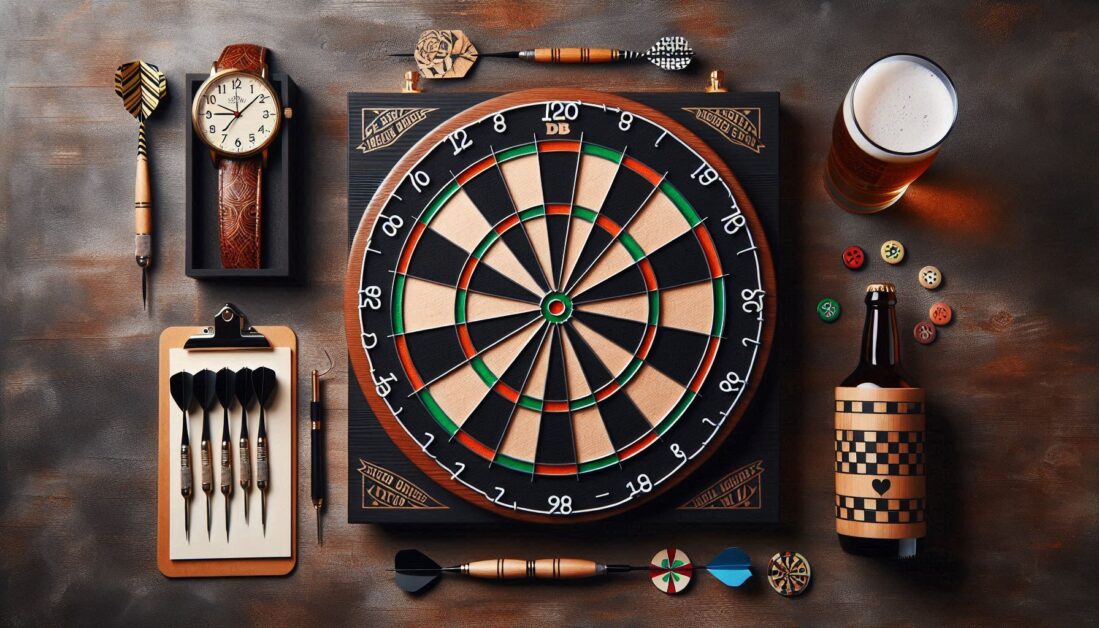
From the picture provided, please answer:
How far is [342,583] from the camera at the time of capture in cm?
208

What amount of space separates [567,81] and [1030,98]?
4.13 feet

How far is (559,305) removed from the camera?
1999mm

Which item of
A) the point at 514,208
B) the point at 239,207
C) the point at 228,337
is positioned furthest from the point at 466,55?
the point at 228,337

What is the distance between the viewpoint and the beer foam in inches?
73.7

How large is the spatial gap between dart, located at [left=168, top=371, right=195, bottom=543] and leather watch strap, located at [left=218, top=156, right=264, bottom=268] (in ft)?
1.08

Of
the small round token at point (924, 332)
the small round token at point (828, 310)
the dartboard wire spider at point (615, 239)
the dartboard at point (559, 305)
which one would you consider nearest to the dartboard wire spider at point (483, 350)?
the dartboard at point (559, 305)

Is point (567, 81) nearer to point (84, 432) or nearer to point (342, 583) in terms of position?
point (342, 583)

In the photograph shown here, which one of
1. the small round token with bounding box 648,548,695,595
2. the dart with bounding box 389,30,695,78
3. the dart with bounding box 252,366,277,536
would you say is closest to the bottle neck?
the small round token with bounding box 648,548,695,595

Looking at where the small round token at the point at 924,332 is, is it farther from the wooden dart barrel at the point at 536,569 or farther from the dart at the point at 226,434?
the dart at the point at 226,434

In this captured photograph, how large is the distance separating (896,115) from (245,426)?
1810 mm

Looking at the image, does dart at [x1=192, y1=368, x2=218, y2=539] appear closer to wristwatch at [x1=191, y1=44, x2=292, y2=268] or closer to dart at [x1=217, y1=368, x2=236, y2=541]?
dart at [x1=217, y1=368, x2=236, y2=541]

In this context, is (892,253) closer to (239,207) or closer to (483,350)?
(483,350)

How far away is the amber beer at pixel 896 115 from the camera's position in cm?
186

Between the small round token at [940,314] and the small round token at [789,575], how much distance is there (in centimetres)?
73
